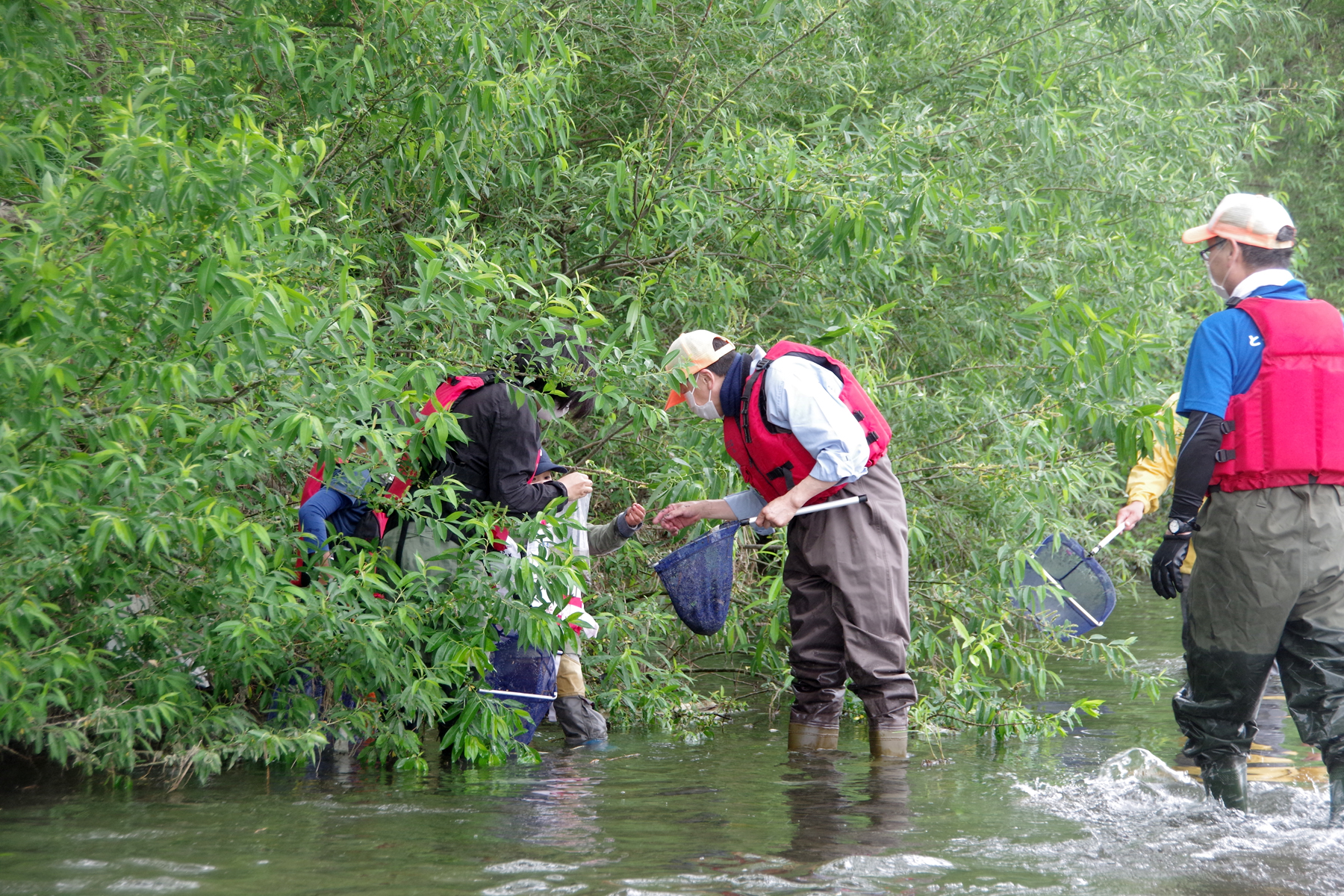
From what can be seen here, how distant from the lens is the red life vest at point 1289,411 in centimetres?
402

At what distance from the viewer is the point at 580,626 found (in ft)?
A: 17.6

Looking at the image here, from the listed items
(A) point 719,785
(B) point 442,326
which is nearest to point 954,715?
(A) point 719,785

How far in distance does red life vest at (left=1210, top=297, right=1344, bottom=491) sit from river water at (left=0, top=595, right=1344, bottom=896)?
44.0 inches

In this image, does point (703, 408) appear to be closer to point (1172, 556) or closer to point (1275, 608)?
point (1172, 556)

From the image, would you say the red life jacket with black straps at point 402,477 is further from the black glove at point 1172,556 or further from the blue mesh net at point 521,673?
the black glove at point 1172,556

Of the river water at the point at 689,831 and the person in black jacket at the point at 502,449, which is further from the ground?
the person in black jacket at the point at 502,449

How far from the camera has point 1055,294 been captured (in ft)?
19.1

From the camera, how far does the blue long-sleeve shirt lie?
4957mm

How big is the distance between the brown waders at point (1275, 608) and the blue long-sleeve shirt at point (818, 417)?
1.31 m

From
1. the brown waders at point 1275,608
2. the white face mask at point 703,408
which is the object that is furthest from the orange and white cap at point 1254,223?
the white face mask at point 703,408

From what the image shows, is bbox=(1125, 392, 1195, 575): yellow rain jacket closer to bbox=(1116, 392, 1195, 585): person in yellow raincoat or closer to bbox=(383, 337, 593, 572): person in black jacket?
bbox=(1116, 392, 1195, 585): person in yellow raincoat

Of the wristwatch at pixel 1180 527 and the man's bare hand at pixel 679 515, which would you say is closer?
the wristwatch at pixel 1180 527

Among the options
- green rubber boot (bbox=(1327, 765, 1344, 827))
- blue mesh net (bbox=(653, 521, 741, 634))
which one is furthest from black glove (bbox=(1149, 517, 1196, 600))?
blue mesh net (bbox=(653, 521, 741, 634))

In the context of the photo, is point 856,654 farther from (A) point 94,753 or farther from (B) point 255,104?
(B) point 255,104
